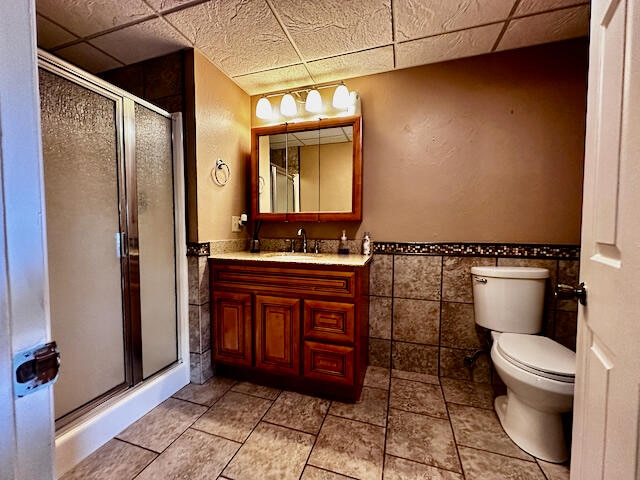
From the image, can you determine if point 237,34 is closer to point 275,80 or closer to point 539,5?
point 275,80

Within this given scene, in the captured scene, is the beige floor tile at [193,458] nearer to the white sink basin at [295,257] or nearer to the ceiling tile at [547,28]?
the white sink basin at [295,257]

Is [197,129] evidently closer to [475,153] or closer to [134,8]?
[134,8]

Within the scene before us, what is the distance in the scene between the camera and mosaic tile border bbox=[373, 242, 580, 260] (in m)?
1.64

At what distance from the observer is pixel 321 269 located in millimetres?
1562

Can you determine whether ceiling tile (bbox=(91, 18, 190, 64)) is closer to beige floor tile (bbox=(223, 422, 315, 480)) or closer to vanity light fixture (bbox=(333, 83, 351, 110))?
vanity light fixture (bbox=(333, 83, 351, 110))

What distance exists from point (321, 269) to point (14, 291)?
128 cm

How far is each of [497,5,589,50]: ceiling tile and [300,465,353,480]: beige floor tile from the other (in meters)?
2.42

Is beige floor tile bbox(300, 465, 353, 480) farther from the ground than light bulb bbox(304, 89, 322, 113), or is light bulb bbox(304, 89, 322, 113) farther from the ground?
light bulb bbox(304, 89, 322, 113)

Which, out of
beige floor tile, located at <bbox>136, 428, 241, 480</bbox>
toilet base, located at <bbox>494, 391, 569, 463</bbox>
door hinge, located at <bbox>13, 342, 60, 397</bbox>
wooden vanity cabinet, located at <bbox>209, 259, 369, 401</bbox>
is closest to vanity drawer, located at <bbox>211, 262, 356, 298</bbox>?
wooden vanity cabinet, located at <bbox>209, 259, 369, 401</bbox>

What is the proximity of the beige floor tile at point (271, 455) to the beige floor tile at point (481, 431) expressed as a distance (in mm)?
774

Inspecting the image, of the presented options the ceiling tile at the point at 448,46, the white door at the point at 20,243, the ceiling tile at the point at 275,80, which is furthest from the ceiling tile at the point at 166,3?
the white door at the point at 20,243

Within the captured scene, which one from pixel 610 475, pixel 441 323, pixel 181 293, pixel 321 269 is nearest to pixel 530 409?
pixel 441 323

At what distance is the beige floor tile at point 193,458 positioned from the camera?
3.70 ft

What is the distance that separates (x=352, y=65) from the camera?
186cm
